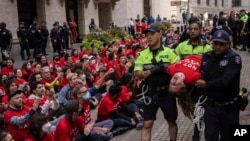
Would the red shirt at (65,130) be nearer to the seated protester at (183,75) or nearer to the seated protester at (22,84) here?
the seated protester at (183,75)

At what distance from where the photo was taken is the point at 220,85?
4461 mm

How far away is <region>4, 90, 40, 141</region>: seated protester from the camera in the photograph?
5684mm

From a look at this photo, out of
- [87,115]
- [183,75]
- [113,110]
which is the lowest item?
[113,110]

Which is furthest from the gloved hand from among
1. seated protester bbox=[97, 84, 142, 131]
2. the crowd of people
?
seated protester bbox=[97, 84, 142, 131]

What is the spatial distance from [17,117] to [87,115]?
4.58 ft

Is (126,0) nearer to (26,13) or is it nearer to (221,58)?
(26,13)

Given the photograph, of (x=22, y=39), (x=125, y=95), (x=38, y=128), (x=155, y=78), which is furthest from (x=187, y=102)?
(x=22, y=39)

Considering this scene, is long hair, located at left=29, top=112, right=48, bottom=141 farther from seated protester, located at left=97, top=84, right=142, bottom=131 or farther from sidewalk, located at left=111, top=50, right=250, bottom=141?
seated protester, located at left=97, top=84, right=142, bottom=131

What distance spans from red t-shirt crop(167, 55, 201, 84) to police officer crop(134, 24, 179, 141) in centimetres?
29

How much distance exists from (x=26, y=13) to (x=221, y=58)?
56.5 feet

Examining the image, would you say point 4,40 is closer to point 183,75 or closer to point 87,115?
point 87,115

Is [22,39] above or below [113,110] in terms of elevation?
above

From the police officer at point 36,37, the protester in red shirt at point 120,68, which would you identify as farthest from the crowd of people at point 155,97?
the police officer at point 36,37

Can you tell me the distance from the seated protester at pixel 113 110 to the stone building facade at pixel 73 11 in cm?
1221
